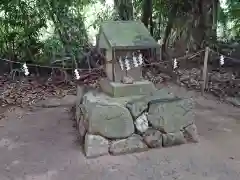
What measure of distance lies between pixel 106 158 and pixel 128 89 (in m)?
0.77

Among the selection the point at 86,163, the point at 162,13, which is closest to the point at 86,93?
the point at 86,163

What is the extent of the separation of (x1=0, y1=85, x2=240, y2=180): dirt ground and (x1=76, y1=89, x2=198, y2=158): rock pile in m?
0.10

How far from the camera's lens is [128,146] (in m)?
2.97

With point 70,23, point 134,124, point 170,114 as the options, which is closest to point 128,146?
point 134,124

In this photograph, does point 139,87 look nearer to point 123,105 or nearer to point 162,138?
point 123,105

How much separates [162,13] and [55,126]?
3.94 m

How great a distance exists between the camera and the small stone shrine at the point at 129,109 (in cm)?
295

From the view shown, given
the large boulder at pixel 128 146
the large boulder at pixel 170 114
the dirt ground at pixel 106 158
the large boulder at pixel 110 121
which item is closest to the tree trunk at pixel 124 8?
the dirt ground at pixel 106 158

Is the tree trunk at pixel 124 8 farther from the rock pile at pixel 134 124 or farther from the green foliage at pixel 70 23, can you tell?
the rock pile at pixel 134 124

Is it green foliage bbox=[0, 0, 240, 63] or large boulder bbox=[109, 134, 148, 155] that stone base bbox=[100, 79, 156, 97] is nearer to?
large boulder bbox=[109, 134, 148, 155]

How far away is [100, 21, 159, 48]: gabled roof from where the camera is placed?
3.05 metres

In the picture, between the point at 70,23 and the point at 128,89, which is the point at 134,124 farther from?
the point at 70,23

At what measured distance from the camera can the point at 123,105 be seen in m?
3.05

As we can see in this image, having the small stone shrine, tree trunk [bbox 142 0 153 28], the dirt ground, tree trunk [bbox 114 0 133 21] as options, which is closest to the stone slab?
the small stone shrine
